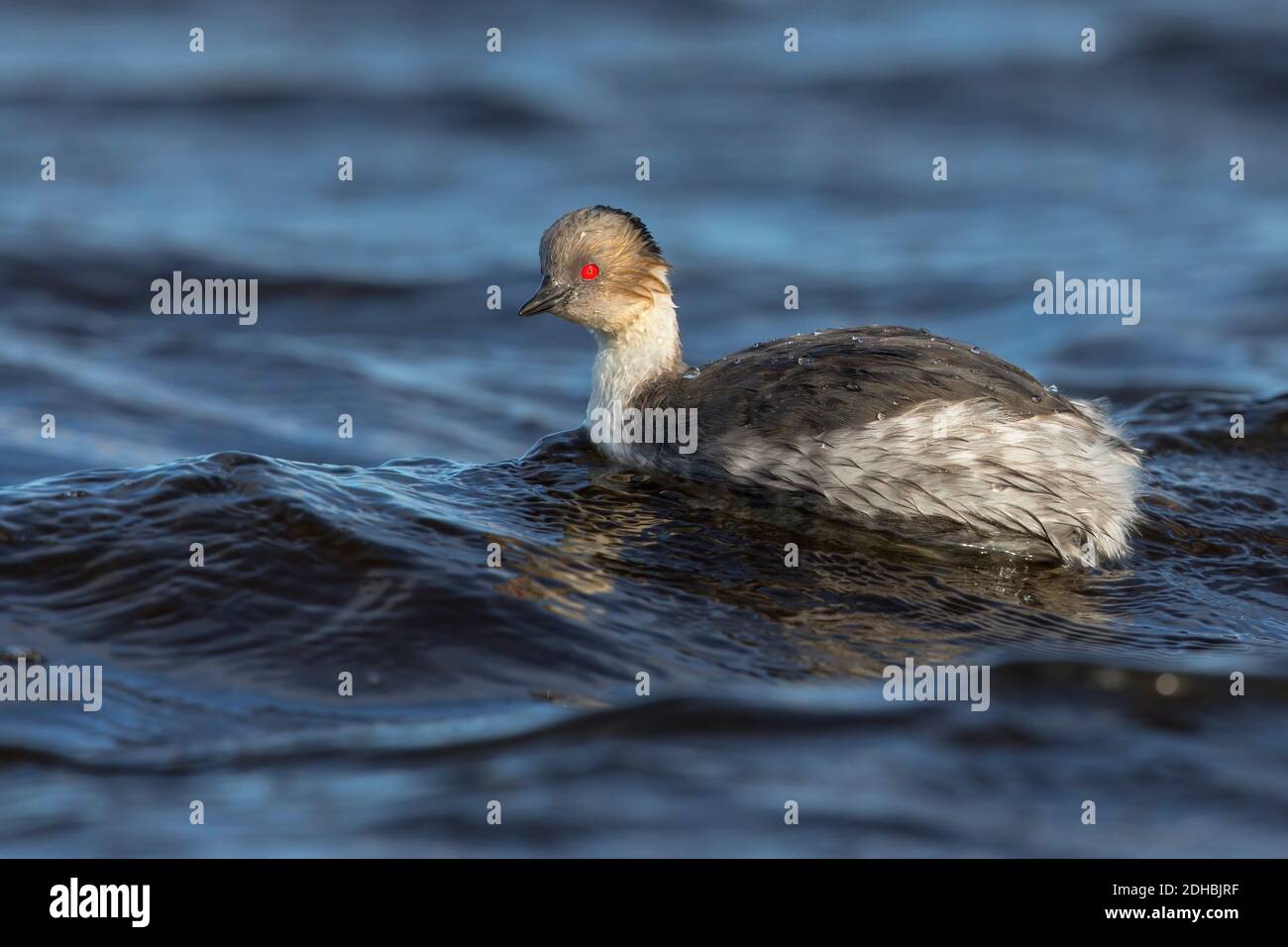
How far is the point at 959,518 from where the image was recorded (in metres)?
6.70

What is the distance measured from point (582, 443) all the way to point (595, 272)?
83cm

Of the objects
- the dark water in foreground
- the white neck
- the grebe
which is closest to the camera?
the dark water in foreground

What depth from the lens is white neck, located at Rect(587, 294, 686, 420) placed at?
7832 millimetres

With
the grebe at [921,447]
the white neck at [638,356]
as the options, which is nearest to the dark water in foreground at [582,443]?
the grebe at [921,447]

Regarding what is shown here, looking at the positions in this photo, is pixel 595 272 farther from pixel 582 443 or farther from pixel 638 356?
pixel 582 443

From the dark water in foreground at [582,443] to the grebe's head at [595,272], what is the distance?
0.65 m

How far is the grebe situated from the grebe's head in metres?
1.00

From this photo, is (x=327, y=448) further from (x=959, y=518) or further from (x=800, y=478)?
(x=959, y=518)

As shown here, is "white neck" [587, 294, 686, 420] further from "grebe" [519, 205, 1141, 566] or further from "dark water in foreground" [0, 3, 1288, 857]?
"grebe" [519, 205, 1141, 566]

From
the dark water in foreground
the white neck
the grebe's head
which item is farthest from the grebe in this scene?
the grebe's head

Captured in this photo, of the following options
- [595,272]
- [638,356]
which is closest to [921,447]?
[638,356]

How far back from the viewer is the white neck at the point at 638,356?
7.83 m

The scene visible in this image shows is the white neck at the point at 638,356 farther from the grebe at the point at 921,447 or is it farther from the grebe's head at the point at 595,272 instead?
the grebe at the point at 921,447

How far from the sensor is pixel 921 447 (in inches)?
261
